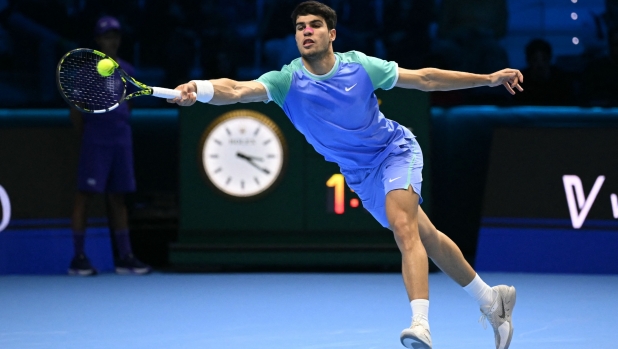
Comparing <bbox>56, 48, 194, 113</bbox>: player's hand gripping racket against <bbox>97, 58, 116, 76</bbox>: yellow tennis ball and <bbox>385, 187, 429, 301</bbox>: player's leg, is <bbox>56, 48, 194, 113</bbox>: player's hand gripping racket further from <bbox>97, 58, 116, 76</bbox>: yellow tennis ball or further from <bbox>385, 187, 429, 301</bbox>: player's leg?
<bbox>385, 187, 429, 301</bbox>: player's leg

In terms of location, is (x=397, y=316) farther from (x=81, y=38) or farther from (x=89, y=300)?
(x=81, y=38)

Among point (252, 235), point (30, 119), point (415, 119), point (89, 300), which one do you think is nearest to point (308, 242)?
point (252, 235)

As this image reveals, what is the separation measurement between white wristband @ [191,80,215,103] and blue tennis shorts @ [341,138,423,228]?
0.97 m

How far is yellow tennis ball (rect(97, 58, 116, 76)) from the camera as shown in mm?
4535

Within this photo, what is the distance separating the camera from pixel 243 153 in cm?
796

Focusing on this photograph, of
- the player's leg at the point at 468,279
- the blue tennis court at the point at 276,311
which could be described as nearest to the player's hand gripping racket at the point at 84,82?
the blue tennis court at the point at 276,311

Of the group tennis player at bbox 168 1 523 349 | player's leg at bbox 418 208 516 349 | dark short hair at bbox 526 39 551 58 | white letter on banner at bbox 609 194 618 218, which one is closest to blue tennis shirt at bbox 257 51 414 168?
tennis player at bbox 168 1 523 349

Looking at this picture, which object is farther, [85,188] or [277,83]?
[85,188]

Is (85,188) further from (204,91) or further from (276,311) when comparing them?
(204,91)

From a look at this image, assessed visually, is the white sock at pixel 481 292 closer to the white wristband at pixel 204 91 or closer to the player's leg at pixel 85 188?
the white wristband at pixel 204 91

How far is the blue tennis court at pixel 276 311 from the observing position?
5.43 m

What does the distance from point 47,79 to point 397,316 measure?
13.9ft

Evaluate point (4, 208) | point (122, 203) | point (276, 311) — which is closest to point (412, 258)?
point (276, 311)

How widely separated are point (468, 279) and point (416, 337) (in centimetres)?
82
